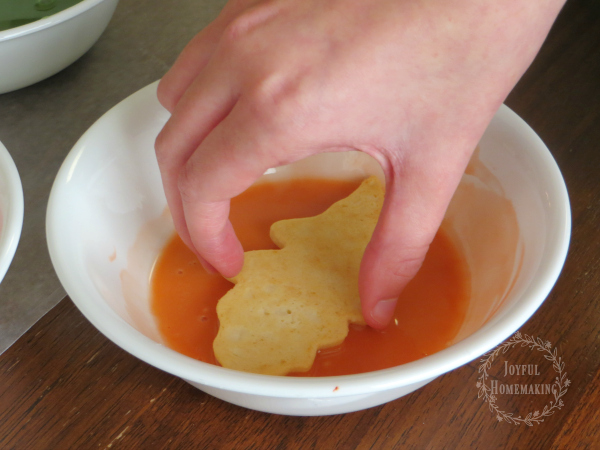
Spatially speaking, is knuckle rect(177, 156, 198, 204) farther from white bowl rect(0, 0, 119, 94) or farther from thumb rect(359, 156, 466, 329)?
white bowl rect(0, 0, 119, 94)

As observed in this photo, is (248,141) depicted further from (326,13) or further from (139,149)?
(139,149)

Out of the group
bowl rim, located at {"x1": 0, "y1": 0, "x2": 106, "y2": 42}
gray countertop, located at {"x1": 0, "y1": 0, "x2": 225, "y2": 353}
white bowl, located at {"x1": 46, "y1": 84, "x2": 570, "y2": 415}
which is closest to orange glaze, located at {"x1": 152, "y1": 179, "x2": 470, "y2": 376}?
white bowl, located at {"x1": 46, "y1": 84, "x2": 570, "y2": 415}

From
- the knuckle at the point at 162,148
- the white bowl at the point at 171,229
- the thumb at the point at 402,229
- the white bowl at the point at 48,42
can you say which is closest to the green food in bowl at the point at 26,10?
the white bowl at the point at 48,42

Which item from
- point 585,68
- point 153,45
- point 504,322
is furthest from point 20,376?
point 585,68

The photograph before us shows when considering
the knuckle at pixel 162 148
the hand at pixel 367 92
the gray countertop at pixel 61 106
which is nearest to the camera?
the hand at pixel 367 92

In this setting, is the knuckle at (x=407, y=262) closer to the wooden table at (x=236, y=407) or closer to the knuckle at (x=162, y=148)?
the wooden table at (x=236, y=407)

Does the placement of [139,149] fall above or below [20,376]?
above

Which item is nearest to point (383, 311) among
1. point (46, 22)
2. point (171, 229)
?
point (171, 229)
